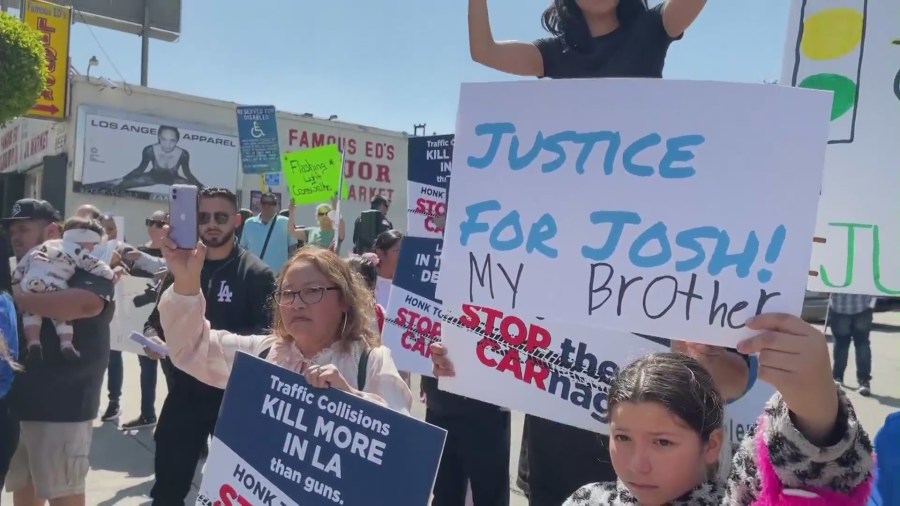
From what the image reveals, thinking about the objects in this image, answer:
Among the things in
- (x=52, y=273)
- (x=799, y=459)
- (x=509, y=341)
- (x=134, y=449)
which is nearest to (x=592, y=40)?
(x=509, y=341)

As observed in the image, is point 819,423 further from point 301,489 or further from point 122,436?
point 122,436

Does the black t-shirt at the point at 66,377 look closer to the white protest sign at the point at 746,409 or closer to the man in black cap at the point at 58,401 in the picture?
the man in black cap at the point at 58,401

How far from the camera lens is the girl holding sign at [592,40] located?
1.82m

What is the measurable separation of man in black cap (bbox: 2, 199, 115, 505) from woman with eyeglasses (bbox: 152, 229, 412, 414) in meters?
1.30

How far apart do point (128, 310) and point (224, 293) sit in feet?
7.55

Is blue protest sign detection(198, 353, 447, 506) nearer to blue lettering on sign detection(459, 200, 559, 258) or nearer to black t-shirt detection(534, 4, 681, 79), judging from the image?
blue lettering on sign detection(459, 200, 559, 258)

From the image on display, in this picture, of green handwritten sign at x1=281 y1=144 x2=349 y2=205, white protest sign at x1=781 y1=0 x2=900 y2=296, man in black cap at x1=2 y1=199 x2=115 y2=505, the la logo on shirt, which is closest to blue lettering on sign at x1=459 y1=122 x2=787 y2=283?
white protest sign at x1=781 y1=0 x2=900 y2=296

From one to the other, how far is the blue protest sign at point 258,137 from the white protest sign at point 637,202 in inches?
278

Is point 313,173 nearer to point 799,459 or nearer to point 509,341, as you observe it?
point 509,341

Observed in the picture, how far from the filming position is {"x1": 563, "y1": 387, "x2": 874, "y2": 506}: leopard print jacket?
113 cm

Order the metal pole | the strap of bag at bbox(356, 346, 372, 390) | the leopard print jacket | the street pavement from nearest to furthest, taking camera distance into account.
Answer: the leopard print jacket, the strap of bag at bbox(356, 346, 372, 390), the street pavement, the metal pole

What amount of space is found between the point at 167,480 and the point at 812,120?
2.92m

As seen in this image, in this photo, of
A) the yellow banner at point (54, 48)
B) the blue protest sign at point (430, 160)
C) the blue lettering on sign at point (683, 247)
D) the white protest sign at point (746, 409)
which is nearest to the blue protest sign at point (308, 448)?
the blue lettering on sign at point (683, 247)

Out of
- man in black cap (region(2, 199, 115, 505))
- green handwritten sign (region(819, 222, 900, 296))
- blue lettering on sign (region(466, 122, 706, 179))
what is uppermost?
blue lettering on sign (region(466, 122, 706, 179))
